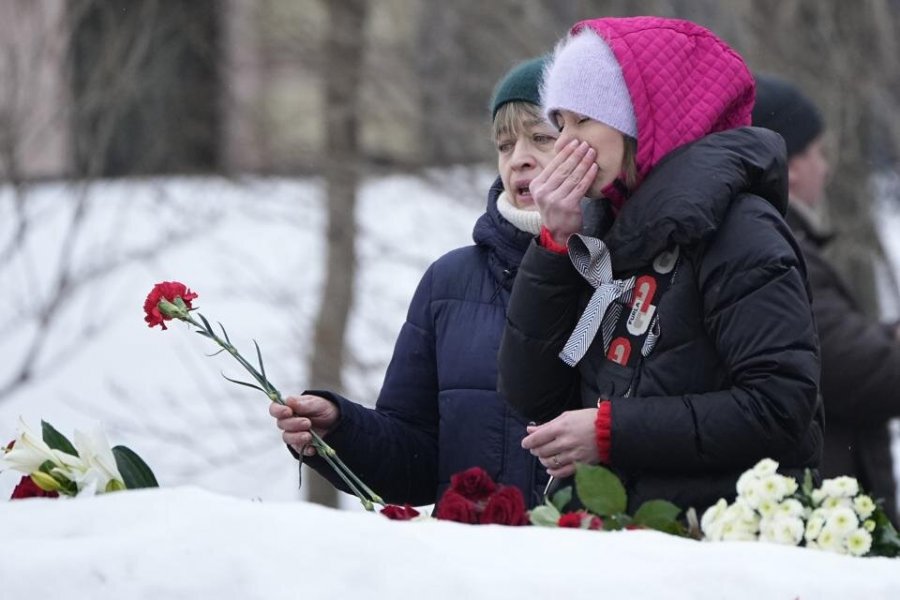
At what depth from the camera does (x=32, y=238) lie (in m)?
8.92

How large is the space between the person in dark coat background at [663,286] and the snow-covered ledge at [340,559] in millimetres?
368

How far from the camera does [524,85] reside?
10.6ft

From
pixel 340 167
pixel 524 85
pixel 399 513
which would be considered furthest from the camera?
pixel 340 167

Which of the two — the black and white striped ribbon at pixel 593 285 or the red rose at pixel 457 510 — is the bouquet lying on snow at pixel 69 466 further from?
the black and white striped ribbon at pixel 593 285

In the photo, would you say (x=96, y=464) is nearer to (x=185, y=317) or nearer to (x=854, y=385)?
(x=185, y=317)

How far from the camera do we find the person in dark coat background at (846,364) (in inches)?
166

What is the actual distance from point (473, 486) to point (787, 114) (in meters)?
2.28

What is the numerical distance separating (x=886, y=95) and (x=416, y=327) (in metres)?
4.67

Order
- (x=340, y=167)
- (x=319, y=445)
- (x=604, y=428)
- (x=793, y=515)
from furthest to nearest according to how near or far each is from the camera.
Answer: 1. (x=340, y=167)
2. (x=319, y=445)
3. (x=604, y=428)
4. (x=793, y=515)

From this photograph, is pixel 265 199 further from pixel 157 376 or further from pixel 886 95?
pixel 886 95

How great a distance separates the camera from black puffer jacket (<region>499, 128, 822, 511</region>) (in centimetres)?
251

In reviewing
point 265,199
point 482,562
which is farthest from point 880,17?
point 482,562

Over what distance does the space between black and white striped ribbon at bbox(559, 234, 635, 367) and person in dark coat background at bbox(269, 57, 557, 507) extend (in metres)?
0.46

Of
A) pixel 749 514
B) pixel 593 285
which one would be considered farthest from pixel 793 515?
pixel 593 285
